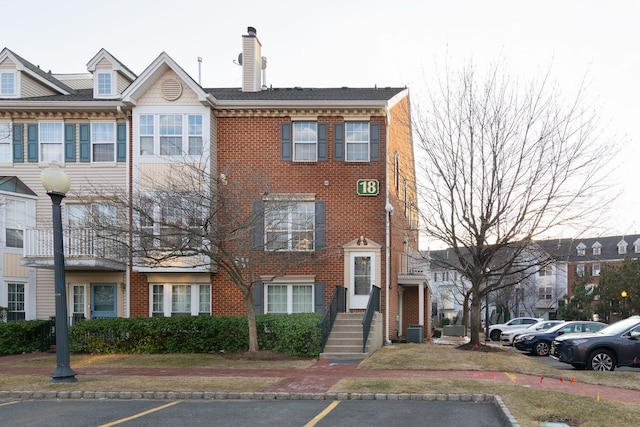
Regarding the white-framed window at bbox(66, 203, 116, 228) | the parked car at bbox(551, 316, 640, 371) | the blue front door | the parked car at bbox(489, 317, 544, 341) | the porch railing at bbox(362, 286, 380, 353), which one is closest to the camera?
the parked car at bbox(551, 316, 640, 371)

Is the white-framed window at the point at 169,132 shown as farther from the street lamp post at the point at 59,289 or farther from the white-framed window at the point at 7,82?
the street lamp post at the point at 59,289

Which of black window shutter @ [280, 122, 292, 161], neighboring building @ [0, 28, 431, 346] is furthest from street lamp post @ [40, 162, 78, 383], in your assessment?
black window shutter @ [280, 122, 292, 161]

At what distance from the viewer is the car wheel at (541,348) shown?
75.6ft

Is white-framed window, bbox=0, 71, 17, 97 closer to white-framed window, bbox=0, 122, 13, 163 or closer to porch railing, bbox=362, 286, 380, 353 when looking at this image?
white-framed window, bbox=0, 122, 13, 163

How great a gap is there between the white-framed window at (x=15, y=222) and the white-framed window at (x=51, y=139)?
1885 mm

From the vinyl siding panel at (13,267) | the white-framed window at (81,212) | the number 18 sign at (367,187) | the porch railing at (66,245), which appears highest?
the number 18 sign at (367,187)

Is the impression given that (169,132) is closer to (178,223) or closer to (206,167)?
(206,167)

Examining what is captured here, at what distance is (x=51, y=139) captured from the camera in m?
22.4

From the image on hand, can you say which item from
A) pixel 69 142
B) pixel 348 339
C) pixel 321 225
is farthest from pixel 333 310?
pixel 69 142

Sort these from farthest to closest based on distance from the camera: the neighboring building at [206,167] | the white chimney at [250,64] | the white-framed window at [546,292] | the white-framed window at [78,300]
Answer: the white-framed window at [546,292]
the white chimney at [250,64]
the white-framed window at [78,300]
the neighboring building at [206,167]

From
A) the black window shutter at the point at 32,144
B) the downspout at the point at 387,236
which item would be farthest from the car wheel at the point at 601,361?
the black window shutter at the point at 32,144

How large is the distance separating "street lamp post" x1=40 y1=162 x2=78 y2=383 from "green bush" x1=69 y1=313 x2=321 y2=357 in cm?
569

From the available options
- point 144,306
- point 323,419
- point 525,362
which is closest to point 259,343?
point 144,306

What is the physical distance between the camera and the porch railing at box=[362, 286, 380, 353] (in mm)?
17906
